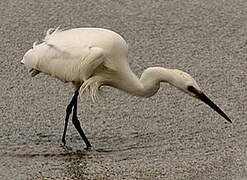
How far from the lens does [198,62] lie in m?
7.82

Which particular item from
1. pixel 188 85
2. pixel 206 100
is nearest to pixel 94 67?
pixel 188 85

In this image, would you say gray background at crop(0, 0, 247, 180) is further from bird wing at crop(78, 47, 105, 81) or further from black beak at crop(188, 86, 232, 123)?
bird wing at crop(78, 47, 105, 81)

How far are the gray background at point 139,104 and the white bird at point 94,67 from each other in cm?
25

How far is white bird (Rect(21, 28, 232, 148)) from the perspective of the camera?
624 cm

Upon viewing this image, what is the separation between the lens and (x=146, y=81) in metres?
6.45

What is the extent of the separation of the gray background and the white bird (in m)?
0.25

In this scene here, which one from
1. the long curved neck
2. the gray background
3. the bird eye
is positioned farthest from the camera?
the long curved neck

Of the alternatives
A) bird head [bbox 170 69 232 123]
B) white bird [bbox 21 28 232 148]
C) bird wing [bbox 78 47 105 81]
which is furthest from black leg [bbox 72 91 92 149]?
bird head [bbox 170 69 232 123]

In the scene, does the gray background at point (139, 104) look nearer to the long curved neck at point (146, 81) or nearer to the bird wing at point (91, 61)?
the long curved neck at point (146, 81)

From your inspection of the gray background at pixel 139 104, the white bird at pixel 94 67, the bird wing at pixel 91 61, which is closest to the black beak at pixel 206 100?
the white bird at pixel 94 67

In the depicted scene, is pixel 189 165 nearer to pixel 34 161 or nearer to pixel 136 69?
pixel 34 161

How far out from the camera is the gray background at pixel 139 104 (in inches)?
228

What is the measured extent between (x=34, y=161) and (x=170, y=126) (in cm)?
120

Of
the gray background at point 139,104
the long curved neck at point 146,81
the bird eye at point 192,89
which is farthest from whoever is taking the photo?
the long curved neck at point 146,81
